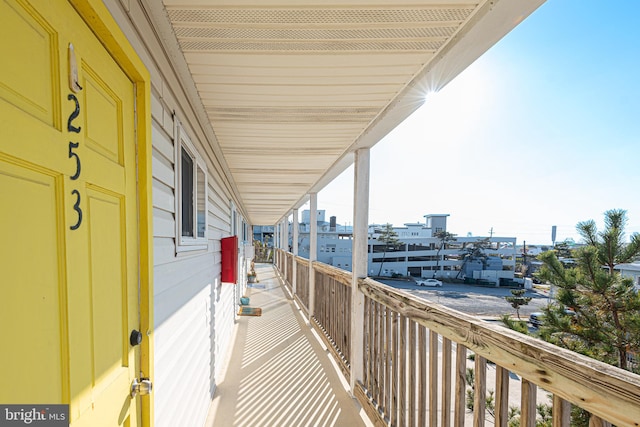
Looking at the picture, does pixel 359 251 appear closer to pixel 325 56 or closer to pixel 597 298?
pixel 325 56

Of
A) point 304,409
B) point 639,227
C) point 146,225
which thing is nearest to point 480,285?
point 639,227

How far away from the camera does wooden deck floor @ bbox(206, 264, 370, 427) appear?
2.46 metres

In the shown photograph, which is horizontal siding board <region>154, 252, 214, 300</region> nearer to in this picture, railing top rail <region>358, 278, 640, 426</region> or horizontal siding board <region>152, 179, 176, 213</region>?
horizontal siding board <region>152, 179, 176, 213</region>

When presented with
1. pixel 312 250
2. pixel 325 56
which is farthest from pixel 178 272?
pixel 312 250

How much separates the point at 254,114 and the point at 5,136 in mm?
1690

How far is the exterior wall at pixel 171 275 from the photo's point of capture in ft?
4.27

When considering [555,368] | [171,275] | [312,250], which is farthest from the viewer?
[312,250]

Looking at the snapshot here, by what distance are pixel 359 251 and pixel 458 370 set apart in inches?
55.6

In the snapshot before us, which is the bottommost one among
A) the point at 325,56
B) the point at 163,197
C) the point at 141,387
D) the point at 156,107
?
the point at 141,387

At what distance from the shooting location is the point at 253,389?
288cm

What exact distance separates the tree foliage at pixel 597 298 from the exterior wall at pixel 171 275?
3629 mm

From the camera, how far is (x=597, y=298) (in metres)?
3.01

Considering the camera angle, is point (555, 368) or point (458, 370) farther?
point (458, 370)

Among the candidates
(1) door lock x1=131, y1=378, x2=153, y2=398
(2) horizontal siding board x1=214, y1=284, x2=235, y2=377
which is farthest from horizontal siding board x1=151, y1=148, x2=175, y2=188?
(2) horizontal siding board x1=214, y1=284, x2=235, y2=377
